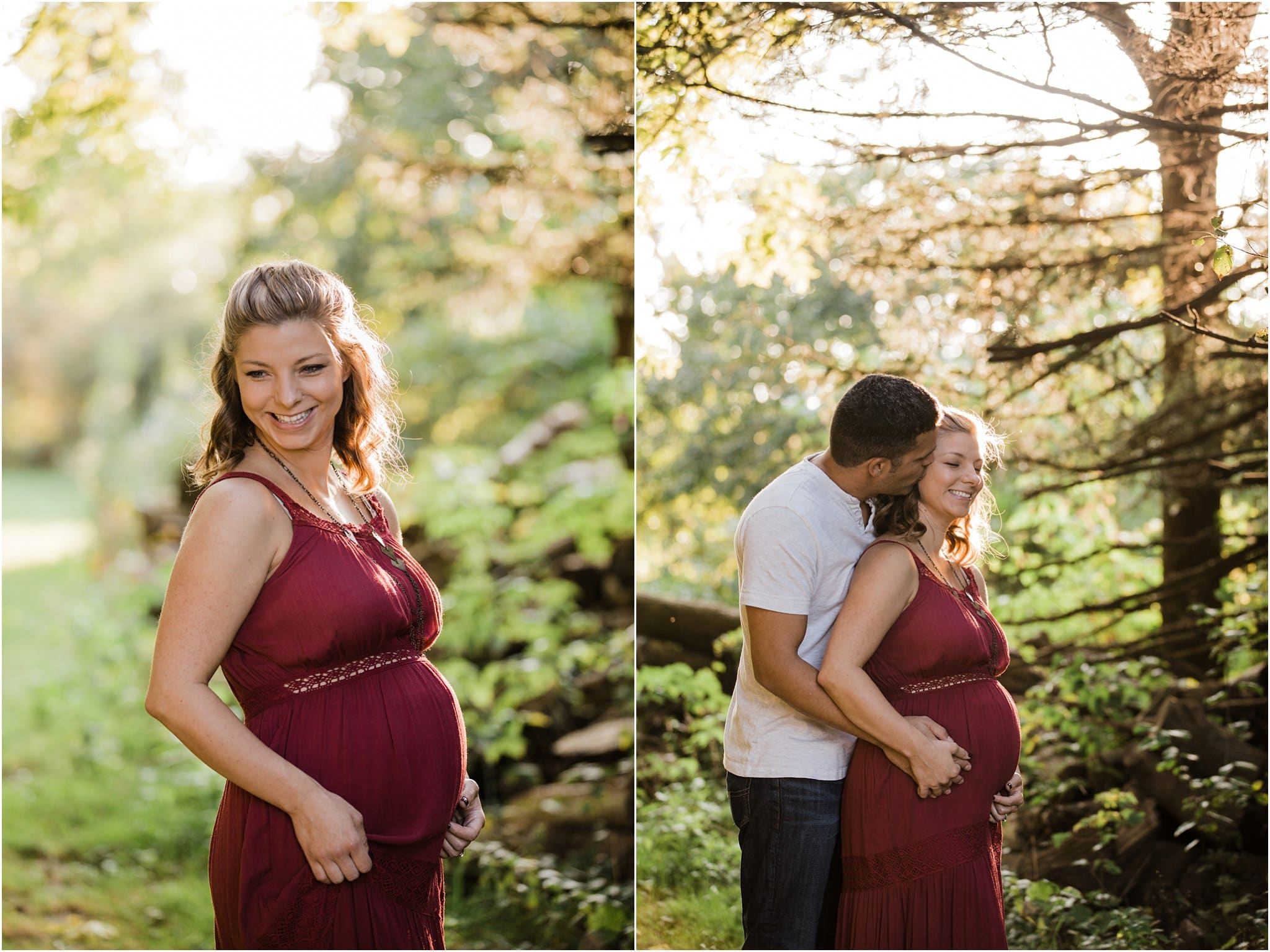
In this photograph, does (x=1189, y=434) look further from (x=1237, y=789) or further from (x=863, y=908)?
(x=863, y=908)

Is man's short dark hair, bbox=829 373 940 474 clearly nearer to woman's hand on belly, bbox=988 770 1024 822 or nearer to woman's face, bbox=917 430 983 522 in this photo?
woman's face, bbox=917 430 983 522

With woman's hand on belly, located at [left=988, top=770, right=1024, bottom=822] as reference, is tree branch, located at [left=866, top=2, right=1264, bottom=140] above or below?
above

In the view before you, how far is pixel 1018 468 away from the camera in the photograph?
118 inches

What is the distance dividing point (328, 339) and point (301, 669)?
57 cm

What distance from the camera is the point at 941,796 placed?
2.04 m

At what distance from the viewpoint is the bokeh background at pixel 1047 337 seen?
113 inches

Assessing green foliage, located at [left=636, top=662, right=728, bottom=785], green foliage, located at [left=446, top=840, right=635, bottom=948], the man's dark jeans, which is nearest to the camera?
the man's dark jeans

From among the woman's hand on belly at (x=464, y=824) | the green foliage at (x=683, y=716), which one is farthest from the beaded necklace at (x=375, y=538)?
the green foliage at (x=683, y=716)

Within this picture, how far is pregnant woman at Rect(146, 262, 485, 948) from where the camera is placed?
1.60 metres

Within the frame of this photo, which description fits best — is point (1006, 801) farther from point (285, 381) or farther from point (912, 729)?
point (285, 381)

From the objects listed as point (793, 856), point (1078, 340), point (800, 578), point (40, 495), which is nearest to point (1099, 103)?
point (1078, 340)

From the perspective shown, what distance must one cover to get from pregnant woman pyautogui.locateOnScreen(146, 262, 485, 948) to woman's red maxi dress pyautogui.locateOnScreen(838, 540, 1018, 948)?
0.80m

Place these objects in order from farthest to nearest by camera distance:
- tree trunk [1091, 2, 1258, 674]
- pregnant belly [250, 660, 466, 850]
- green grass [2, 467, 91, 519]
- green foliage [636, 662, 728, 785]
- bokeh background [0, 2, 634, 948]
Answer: green grass [2, 467, 91, 519] < bokeh background [0, 2, 634, 948] < green foliage [636, 662, 728, 785] < tree trunk [1091, 2, 1258, 674] < pregnant belly [250, 660, 466, 850]

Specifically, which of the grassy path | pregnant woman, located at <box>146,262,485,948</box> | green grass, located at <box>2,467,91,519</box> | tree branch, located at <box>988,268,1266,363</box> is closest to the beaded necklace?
pregnant woman, located at <box>146,262,485,948</box>
